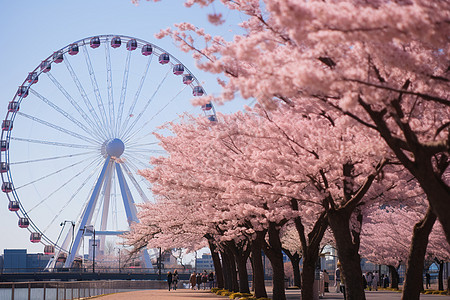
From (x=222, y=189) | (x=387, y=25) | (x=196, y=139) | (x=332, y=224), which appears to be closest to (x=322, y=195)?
(x=332, y=224)

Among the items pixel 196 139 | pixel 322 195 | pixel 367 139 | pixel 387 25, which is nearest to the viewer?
pixel 387 25

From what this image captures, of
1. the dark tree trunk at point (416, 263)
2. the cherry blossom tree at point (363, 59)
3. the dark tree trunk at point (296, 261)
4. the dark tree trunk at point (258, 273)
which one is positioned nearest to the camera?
the cherry blossom tree at point (363, 59)

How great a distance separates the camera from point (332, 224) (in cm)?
1288

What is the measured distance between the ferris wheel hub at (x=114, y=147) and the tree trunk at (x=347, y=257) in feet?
127

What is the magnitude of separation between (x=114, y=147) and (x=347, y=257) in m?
39.1

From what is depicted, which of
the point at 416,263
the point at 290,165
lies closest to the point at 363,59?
the point at 290,165

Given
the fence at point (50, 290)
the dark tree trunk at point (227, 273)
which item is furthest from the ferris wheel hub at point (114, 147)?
the dark tree trunk at point (227, 273)

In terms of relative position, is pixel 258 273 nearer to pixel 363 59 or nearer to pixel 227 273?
pixel 227 273

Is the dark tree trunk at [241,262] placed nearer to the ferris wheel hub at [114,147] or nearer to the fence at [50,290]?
the fence at [50,290]

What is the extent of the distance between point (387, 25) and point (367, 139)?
18.1ft

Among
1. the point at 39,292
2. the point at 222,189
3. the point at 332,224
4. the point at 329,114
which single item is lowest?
the point at 39,292

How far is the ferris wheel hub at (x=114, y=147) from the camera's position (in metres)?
49.8

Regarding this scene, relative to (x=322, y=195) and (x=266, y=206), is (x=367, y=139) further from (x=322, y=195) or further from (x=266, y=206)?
Answer: (x=266, y=206)

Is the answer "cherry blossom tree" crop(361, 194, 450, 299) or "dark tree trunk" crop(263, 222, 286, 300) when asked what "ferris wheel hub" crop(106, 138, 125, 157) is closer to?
"cherry blossom tree" crop(361, 194, 450, 299)
